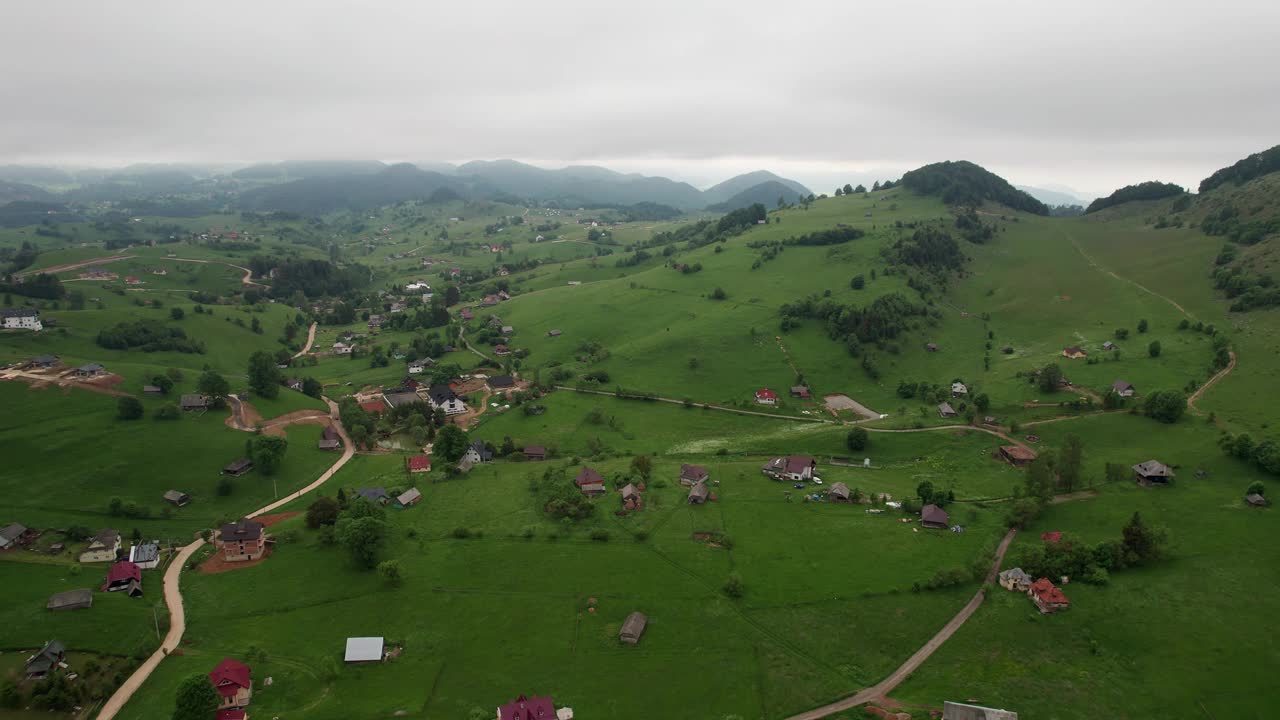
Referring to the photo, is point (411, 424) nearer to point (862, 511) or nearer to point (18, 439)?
point (18, 439)

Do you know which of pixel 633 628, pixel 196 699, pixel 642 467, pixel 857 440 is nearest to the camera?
pixel 196 699

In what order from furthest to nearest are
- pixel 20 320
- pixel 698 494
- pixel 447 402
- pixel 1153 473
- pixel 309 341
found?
pixel 309 341
pixel 20 320
pixel 447 402
pixel 698 494
pixel 1153 473

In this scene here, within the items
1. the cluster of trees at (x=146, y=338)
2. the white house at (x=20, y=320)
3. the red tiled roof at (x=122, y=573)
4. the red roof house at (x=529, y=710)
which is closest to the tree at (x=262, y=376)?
the cluster of trees at (x=146, y=338)

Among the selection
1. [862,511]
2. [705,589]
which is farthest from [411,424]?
[862,511]

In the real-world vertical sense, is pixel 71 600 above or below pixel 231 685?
below

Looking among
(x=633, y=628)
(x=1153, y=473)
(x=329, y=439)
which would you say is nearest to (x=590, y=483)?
(x=633, y=628)

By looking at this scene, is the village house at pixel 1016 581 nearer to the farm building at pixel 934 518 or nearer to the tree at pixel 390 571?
the farm building at pixel 934 518

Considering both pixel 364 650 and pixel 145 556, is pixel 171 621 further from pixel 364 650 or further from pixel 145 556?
pixel 364 650

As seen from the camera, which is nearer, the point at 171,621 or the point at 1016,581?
the point at 171,621
